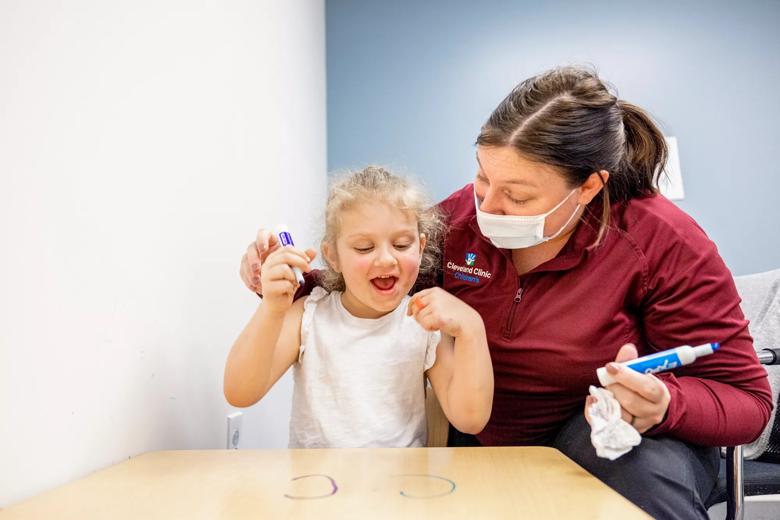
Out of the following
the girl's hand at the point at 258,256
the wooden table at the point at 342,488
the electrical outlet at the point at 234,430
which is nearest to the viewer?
the wooden table at the point at 342,488

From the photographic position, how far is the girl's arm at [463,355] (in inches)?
39.2

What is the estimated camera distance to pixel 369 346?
1.14m

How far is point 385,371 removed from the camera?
3.70 ft

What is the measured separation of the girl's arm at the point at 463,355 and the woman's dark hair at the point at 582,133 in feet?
0.96

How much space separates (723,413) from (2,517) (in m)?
0.92

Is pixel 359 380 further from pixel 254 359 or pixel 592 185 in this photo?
pixel 592 185

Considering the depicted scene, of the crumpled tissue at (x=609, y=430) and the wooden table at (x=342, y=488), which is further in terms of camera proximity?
the crumpled tissue at (x=609, y=430)

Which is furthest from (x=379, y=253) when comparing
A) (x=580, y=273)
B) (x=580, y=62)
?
(x=580, y=62)

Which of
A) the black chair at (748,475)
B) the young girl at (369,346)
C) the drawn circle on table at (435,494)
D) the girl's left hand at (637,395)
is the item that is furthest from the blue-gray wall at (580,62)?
the drawn circle on table at (435,494)

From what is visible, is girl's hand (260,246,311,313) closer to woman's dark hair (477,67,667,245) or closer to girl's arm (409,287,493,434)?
girl's arm (409,287,493,434)

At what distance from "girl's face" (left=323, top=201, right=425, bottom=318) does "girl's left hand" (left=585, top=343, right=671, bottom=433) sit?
1.15 ft

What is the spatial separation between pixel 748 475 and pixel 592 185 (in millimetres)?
639

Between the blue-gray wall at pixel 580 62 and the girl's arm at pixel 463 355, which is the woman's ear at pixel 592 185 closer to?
the girl's arm at pixel 463 355

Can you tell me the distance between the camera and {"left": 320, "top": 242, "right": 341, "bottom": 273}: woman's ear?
1.17 m
